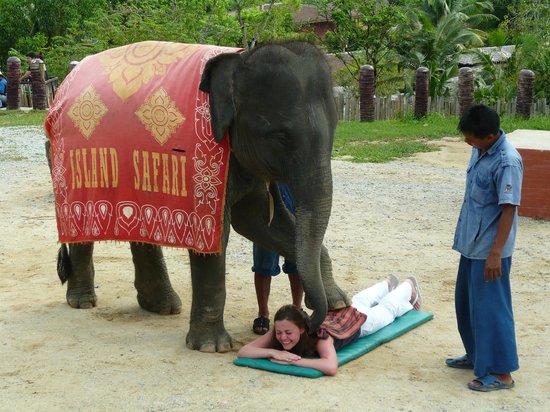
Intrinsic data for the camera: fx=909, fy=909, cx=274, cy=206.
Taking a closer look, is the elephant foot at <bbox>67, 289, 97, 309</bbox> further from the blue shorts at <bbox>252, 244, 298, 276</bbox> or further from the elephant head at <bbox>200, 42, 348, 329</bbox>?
the elephant head at <bbox>200, 42, 348, 329</bbox>

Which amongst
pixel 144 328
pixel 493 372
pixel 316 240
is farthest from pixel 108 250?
pixel 493 372

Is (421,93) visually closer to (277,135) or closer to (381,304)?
(381,304)

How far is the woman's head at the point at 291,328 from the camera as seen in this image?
5.14 meters

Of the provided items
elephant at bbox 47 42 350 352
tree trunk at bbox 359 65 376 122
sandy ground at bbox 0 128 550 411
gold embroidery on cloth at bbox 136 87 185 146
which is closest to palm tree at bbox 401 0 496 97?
tree trunk at bbox 359 65 376 122

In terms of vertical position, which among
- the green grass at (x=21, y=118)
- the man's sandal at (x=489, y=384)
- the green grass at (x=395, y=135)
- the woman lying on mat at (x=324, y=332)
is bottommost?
the green grass at (x=21, y=118)

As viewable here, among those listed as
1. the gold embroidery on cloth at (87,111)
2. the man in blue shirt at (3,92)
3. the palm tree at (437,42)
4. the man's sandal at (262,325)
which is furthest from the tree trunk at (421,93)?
the gold embroidery on cloth at (87,111)

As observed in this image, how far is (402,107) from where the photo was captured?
67.1 ft

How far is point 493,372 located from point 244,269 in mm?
3219

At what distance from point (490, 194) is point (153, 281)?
2.70 meters

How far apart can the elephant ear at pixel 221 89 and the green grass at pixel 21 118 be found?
1396 centimetres

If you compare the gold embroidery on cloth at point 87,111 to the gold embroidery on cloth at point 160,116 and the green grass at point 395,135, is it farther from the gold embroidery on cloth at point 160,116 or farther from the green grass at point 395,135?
the green grass at point 395,135

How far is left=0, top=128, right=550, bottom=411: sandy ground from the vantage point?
478cm

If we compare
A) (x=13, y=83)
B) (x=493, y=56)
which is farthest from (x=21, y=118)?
(x=493, y=56)

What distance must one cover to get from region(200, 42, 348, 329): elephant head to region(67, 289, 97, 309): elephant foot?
2.03 meters
